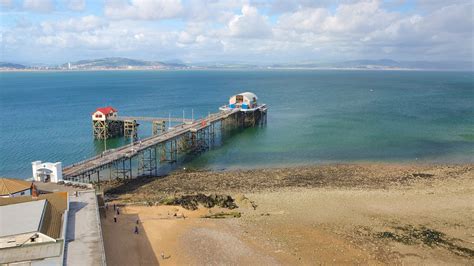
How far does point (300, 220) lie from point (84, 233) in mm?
15995

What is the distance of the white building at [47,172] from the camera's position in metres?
32.2

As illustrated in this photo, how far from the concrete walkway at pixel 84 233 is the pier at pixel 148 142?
7.66 meters

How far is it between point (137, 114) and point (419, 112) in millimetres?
62340

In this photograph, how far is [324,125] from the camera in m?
73.6

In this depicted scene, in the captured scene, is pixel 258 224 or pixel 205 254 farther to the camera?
pixel 258 224

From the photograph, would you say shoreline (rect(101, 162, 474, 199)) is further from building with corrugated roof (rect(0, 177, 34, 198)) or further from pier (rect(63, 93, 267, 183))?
building with corrugated roof (rect(0, 177, 34, 198))

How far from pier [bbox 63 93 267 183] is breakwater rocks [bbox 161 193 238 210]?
856 cm

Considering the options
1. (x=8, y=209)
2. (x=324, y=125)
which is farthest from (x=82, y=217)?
(x=324, y=125)

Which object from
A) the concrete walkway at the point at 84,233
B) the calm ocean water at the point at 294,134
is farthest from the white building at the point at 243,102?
the concrete walkway at the point at 84,233

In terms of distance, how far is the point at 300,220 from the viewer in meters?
31.2

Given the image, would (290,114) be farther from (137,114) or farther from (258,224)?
(258,224)

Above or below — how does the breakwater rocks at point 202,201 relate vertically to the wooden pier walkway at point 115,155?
below

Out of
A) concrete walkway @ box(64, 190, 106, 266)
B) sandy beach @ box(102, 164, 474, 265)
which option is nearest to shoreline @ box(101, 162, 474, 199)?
sandy beach @ box(102, 164, 474, 265)

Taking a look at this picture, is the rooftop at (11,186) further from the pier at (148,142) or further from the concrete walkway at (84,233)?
the pier at (148,142)
